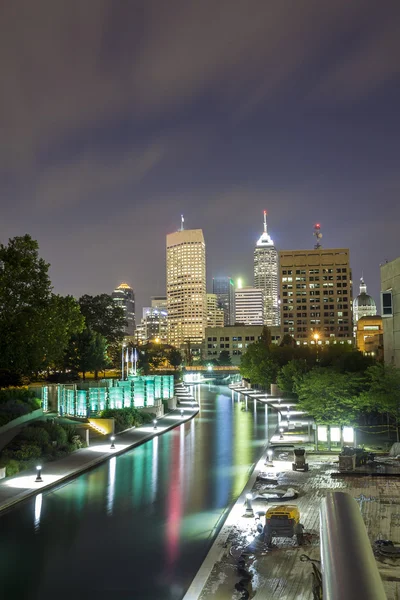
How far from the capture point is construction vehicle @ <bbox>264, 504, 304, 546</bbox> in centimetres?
1620

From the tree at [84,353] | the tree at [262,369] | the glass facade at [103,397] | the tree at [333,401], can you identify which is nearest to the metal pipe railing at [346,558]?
the tree at [333,401]

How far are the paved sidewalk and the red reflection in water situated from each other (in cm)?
452

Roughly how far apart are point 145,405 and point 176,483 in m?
27.1

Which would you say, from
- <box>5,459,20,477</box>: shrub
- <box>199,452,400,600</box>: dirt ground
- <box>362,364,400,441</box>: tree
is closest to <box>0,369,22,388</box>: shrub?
<box>5,459,20,477</box>: shrub

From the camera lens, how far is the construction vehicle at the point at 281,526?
53.2ft

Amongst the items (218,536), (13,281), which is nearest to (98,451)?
(13,281)

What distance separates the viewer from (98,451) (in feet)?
114

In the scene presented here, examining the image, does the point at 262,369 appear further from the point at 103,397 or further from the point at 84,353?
the point at 103,397

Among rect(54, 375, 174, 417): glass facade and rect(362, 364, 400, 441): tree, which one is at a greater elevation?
rect(362, 364, 400, 441): tree

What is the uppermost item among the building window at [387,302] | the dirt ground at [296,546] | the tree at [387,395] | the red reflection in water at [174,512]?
the building window at [387,302]

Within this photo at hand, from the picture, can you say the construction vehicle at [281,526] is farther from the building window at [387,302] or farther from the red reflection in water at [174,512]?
the building window at [387,302]

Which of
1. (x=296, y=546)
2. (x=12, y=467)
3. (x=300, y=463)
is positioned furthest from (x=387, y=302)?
(x=296, y=546)

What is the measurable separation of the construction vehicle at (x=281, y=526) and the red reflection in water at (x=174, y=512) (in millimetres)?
2864

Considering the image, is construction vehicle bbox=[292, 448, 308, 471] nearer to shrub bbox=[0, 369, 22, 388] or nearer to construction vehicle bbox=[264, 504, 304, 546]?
construction vehicle bbox=[264, 504, 304, 546]
